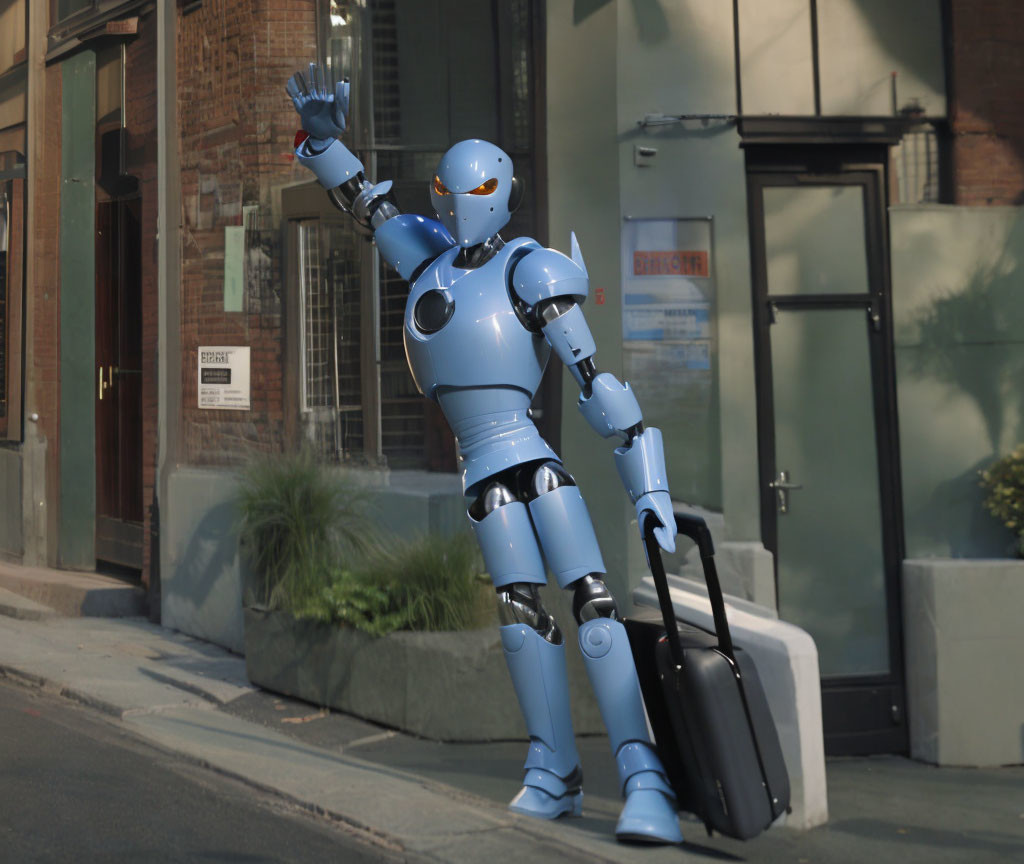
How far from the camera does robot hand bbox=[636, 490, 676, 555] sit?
185 inches

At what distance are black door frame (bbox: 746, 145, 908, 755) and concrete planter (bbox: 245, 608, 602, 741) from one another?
1632mm

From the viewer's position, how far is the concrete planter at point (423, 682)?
21.5 ft

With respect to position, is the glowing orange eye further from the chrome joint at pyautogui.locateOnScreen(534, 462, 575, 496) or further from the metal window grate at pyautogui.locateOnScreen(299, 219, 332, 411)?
the metal window grate at pyautogui.locateOnScreen(299, 219, 332, 411)

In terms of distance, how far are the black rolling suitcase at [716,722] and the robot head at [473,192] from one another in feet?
4.25

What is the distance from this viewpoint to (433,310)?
204 inches

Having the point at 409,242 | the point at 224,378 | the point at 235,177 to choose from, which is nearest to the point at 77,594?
the point at 224,378

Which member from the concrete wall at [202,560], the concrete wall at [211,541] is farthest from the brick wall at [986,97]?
the concrete wall at [202,560]

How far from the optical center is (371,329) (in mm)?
8359

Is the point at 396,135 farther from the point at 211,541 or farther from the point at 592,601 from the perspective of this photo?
the point at 592,601

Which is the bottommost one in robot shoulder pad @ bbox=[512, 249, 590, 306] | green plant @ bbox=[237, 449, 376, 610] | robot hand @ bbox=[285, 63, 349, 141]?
green plant @ bbox=[237, 449, 376, 610]

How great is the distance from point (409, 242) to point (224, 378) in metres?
4.17

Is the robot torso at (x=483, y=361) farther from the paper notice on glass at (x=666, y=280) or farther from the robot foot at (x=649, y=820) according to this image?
the paper notice on glass at (x=666, y=280)

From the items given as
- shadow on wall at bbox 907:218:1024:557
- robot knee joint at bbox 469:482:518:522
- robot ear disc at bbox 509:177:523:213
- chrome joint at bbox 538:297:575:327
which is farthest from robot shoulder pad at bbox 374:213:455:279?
shadow on wall at bbox 907:218:1024:557

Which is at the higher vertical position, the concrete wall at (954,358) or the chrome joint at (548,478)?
the concrete wall at (954,358)
